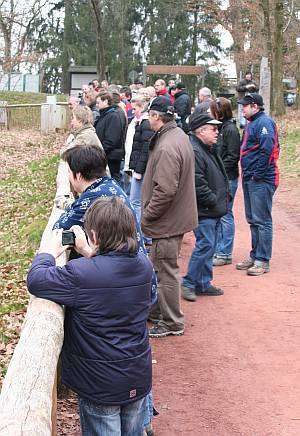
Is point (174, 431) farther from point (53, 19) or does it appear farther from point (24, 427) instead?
point (53, 19)

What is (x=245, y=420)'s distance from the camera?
16.4 feet

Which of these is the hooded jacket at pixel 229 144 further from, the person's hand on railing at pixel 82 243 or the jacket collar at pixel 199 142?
the person's hand on railing at pixel 82 243

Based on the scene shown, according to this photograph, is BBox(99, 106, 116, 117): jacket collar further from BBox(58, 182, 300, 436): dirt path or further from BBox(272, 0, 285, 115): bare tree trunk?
BBox(272, 0, 285, 115): bare tree trunk

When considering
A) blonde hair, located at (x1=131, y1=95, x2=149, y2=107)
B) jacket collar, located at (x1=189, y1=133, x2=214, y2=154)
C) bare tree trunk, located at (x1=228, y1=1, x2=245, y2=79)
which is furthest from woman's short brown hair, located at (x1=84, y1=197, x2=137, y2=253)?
bare tree trunk, located at (x1=228, y1=1, x2=245, y2=79)

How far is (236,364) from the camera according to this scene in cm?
595

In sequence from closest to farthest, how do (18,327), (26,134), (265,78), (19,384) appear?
(19,384), (18,327), (265,78), (26,134)

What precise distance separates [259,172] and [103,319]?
5134mm

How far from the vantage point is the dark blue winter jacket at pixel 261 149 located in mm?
8156

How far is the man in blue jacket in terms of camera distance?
26.8 ft

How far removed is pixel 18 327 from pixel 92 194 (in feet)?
10.2

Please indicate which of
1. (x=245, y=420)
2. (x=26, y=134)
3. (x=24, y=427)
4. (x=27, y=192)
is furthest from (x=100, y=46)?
(x=24, y=427)

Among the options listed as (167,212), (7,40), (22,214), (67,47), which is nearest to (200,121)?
(167,212)

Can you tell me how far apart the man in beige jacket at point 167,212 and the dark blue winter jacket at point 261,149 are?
1.95 m

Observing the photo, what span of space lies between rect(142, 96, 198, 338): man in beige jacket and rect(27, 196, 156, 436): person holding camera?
2797 millimetres
